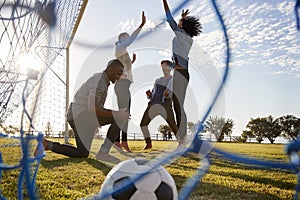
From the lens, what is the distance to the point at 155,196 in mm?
1843

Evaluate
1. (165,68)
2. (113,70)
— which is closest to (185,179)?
(113,70)

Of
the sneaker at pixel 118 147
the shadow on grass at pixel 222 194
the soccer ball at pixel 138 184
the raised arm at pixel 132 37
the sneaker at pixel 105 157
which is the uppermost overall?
the raised arm at pixel 132 37

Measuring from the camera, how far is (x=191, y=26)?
4.66 meters

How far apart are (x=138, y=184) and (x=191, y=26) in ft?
10.3

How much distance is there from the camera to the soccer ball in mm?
1805

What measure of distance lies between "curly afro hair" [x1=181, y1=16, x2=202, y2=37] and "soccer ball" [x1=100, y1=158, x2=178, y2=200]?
297 cm

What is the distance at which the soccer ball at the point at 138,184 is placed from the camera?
71.1 inches

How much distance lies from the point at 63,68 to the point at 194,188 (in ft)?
24.7

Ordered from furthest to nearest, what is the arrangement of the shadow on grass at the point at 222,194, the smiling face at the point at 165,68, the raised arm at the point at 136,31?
the smiling face at the point at 165,68 → the raised arm at the point at 136,31 → the shadow on grass at the point at 222,194

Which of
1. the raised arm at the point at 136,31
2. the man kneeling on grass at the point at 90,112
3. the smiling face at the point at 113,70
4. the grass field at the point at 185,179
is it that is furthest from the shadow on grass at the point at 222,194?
the raised arm at the point at 136,31

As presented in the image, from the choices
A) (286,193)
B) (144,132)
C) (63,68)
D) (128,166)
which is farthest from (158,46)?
(63,68)

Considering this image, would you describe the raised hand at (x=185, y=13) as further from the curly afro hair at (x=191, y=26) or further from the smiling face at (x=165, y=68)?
the smiling face at (x=165, y=68)

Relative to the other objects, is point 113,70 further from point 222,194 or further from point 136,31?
point 222,194

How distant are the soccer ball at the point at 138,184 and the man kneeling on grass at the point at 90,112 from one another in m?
1.53
